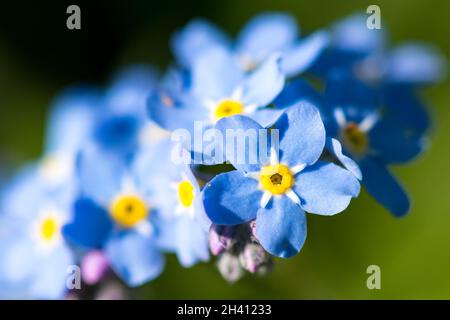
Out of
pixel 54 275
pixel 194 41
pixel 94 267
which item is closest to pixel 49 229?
pixel 54 275

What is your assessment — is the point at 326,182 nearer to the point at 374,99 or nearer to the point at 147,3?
the point at 374,99

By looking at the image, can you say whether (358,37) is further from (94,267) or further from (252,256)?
(94,267)

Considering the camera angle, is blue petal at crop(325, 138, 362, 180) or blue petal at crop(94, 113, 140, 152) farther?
blue petal at crop(94, 113, 140, 152)

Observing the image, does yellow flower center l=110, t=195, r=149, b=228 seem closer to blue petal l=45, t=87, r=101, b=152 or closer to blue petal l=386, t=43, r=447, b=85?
blue petal l=45, t=87, r=101, b=152

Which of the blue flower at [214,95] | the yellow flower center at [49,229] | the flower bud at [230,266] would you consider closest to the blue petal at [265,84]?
the blue flower at [214,95]

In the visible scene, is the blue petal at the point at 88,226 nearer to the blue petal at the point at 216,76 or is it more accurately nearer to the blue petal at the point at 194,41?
the blue petal at the point at 216,76

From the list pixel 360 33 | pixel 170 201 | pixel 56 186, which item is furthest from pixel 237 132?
pixel 360 33

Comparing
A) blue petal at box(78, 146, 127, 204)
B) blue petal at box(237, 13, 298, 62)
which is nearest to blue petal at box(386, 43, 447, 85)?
blue petal at box(237, 13, 298, 62)
